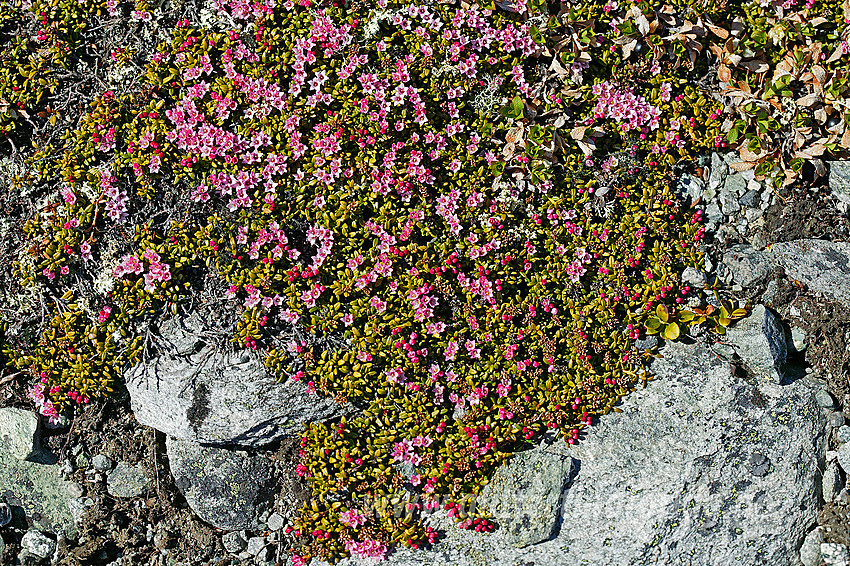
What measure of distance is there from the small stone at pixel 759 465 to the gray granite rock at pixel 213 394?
3.09 m

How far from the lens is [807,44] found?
5242mm

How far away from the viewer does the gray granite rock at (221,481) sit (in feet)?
17.0

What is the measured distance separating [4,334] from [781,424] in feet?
19.3

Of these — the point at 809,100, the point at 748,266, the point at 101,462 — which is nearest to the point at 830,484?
the point at 748,266

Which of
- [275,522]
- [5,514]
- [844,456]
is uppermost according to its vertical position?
[844,456]

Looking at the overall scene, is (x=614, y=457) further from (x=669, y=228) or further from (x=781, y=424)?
(x=669, y=228)

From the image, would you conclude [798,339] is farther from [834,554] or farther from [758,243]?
[834,554]

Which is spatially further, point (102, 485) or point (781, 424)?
point (102, 485)

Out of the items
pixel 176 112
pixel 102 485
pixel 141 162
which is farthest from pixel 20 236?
pixel 102 485

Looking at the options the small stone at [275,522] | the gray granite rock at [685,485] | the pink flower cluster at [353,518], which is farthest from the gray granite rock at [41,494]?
the gray granite rock at [685,485]

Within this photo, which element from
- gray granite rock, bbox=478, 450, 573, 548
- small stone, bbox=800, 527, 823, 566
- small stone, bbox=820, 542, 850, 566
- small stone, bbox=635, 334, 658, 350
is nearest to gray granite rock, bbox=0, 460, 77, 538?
gray granite rock, bbox=478, 450, 573, 548

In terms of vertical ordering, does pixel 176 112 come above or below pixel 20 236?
above

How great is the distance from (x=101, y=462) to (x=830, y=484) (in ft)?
18.5

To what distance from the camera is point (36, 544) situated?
5262 mm
